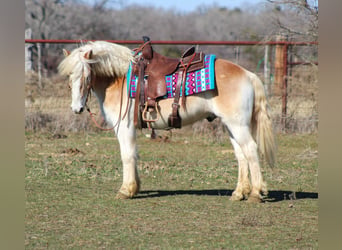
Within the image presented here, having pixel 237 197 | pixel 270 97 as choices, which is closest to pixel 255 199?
pixel 237 197

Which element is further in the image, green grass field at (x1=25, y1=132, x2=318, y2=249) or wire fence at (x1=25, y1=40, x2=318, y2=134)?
wire fence at (x1=25, y1=40, x2=318, y2=134)

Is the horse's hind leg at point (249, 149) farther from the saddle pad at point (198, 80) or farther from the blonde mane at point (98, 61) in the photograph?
the blonde mane at point (98, 61)

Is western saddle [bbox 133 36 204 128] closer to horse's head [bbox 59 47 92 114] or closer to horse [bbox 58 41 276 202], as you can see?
horse [bbox 58 41 276 202]

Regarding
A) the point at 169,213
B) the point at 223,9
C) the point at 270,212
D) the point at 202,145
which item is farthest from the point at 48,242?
the point at 223,9

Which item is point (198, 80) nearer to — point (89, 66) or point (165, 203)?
point (89, 66)

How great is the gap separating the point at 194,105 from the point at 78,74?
4.93ft

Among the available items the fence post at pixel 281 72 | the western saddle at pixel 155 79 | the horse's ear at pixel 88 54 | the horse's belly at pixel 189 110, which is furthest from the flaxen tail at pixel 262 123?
the fence post at pixel 281 72

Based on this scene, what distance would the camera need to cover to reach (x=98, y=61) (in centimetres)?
655

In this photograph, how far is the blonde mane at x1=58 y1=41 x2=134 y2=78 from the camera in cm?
638

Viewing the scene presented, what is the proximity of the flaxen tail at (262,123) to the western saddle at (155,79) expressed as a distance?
2.52 feet

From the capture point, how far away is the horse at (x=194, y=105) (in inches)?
245

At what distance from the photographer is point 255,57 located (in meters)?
34.8

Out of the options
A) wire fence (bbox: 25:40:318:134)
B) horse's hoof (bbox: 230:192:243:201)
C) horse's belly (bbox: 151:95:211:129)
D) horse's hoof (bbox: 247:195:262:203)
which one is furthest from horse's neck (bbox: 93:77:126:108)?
wire fence (bbox: 25:40:318:134)
